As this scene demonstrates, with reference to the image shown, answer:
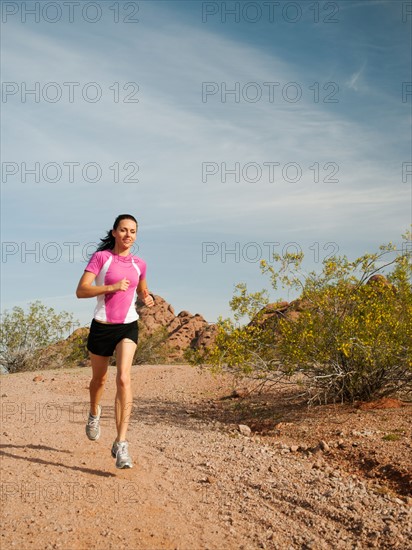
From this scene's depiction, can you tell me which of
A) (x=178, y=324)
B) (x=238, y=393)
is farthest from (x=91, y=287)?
(x=178, y=324)

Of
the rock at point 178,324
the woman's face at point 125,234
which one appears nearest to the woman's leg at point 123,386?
the woman's face at point 125,234

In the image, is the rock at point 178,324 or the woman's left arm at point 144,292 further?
the rock at point 178,324

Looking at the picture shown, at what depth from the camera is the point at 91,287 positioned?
6.14 metres

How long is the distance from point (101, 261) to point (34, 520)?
2613 mm

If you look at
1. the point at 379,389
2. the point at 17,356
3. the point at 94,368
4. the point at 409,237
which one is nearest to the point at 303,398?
the point at 379,389

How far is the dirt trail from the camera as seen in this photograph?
5156mm

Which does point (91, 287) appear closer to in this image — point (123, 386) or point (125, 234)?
point (125, 234)

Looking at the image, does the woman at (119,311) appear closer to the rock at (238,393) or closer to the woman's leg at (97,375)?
the woman's leg at (97,375)

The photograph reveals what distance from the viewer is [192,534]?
5141 millimetres

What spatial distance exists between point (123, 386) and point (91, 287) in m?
1.10

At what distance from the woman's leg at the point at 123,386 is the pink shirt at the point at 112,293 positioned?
29 cm

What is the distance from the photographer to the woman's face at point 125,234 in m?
6.34

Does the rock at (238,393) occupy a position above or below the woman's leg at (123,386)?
below

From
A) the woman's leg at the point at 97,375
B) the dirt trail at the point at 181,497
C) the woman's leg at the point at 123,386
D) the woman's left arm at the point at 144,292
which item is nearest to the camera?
the dirt trail at the point at 181,497
